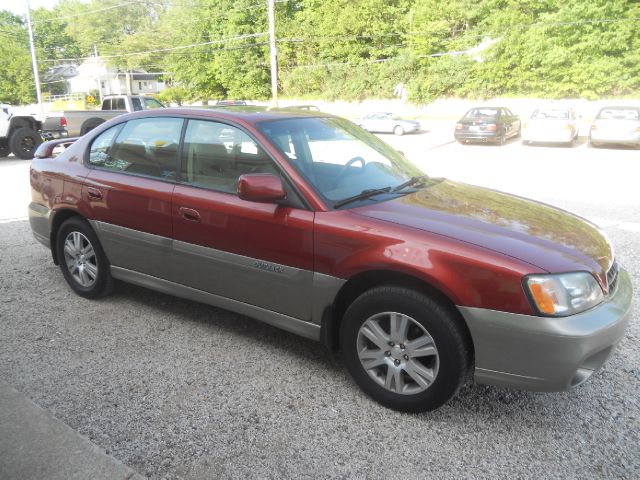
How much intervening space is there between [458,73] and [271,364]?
118 ft

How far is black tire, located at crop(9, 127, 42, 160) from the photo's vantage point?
15.2 metres

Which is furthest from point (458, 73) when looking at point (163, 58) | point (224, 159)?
point (163, 58)

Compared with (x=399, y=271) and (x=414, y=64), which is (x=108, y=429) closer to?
(x=399, y=271)

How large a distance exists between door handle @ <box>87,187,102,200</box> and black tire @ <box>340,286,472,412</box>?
2.34 m

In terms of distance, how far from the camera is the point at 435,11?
38969 mm

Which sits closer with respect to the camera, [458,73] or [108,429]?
[108,429]

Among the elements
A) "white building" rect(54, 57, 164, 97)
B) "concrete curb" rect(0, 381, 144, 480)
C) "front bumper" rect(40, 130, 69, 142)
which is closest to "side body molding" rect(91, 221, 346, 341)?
"concrete curb" rect(0, 381, 144, 480)

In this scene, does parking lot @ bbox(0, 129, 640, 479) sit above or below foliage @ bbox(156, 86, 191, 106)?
below

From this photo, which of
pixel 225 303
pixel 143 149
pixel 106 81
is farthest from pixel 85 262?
pixel 106 81

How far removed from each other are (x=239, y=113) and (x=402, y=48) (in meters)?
40.9

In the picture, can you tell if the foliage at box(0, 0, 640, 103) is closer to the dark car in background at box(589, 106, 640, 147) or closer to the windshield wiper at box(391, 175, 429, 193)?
the dark car in background at box(589, 106, 640, 147)

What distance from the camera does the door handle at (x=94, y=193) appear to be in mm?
4105

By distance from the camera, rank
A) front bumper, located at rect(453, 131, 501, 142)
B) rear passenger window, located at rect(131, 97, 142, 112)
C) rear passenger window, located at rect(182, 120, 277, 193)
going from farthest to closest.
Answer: front bumper, located at rect(453, 131, 501, 142) → rear passenger window, located at rect(131, 97, 142, 112) → rear passenger window, located at rect(182, 120, 277, 193)

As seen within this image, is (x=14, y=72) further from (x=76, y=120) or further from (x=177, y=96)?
(x=76, y=120)
